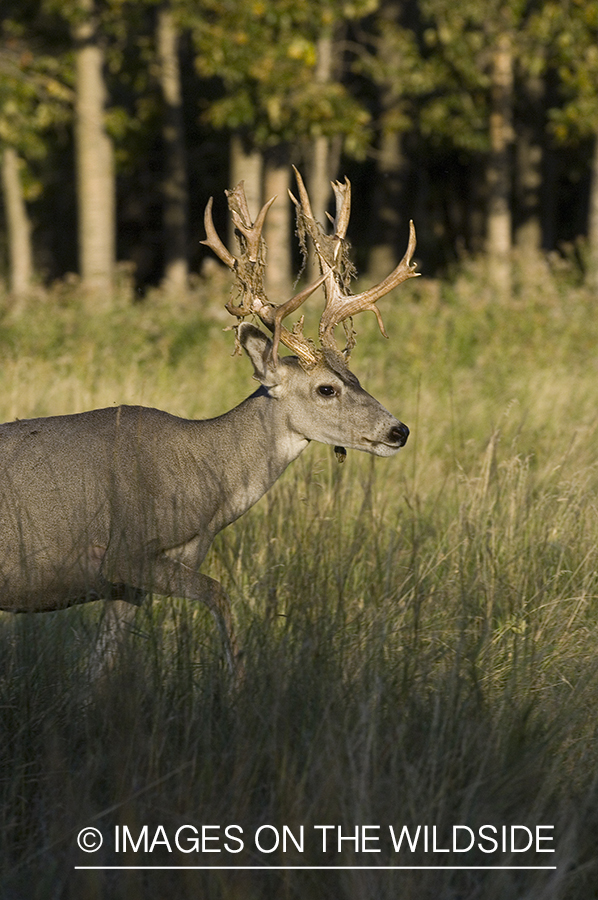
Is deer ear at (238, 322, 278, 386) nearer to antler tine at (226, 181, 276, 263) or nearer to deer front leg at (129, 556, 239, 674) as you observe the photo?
antler tine at (226, 181, 276, 263)

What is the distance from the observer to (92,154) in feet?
52.6

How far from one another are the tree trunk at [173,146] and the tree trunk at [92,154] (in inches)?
67.4

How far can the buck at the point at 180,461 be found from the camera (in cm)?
478

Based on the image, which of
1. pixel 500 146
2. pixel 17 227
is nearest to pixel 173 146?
pixel 17 227

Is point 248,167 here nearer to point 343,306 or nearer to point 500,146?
point 500,146

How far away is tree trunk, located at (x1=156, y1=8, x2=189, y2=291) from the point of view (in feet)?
61.2

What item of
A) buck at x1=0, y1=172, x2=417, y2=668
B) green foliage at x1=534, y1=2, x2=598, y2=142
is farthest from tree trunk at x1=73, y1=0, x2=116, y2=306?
buck at x1=0, y1=172, x2=417, y2=668

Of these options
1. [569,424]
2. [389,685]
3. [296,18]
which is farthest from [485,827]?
[296,18]

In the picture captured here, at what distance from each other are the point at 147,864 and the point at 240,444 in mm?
2450

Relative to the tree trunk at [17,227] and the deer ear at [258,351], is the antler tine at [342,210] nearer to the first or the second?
the deer ear at [258,351]

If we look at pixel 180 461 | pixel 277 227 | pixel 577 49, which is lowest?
pixel 180 461


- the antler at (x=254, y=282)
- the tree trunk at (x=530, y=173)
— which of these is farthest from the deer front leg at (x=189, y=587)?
the tree trunk at (x=530, y=173)

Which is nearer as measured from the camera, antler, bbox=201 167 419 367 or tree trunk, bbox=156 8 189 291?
antler, bbox=201 167 419 367

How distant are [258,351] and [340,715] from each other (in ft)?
7.04
